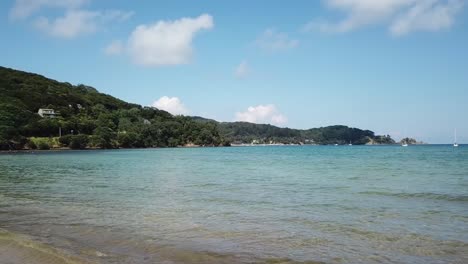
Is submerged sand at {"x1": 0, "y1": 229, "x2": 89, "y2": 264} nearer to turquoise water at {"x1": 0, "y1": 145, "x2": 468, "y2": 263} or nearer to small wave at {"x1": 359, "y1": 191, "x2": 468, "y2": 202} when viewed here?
turquoise water at {"x1": 0, "y1": 145, "x2": 468, "y2": 263}

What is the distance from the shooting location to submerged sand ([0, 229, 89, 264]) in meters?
9.91

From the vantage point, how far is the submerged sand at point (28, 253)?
9.91 m

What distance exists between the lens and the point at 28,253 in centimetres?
1062

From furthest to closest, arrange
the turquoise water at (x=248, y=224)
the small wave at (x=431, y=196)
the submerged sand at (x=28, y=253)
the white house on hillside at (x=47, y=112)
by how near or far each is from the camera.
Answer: the white house on hillside at (x=47, y=112)
the small wave at (x=431, y=196)
the turquoise water at (x=248, y=224)
the submerged sand at (x=28, y=253)

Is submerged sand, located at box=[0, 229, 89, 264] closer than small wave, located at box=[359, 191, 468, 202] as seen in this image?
Yes

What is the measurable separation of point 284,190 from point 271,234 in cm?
1311

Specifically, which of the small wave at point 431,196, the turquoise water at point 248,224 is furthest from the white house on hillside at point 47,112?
the small wave at point 431,196

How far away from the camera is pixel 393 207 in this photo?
738 inches

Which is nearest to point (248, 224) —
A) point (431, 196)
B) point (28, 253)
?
point (28, 253)

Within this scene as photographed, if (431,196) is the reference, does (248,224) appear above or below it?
below

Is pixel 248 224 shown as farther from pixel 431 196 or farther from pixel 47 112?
pixel 47 112

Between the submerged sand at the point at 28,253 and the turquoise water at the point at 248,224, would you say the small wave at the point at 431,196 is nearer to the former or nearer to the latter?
the turquoise water at the point at 248,224

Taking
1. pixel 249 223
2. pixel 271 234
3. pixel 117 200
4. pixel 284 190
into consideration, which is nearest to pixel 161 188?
pixel 117 200

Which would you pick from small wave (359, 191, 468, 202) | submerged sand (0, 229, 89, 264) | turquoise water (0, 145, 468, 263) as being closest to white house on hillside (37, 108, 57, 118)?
turquoise water (0, 145, 468, 263)
